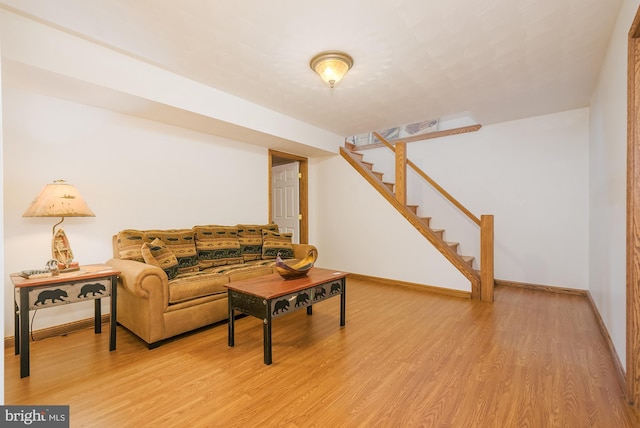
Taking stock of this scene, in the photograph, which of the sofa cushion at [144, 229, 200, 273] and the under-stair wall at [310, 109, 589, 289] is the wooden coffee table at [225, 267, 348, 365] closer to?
the sofa cushion at [144, 229, 200, 273]

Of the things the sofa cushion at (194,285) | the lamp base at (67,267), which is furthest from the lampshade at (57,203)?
the sofa cushion at (194,285)

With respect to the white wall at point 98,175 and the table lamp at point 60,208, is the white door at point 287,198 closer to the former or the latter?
the white wall at point 98,175

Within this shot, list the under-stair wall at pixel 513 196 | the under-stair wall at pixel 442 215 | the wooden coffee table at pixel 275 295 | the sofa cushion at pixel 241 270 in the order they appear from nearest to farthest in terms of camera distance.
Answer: the wooden coffee table at pixel 275 295 → the sofa cushion at pixel 241 270 → the under-stair wall at pixel 513 196 → the under-stair wall at pixel 442 215

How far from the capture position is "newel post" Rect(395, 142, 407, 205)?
4461 mm

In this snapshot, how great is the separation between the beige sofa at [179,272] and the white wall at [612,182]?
2995 millimetres

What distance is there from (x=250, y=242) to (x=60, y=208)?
199cm

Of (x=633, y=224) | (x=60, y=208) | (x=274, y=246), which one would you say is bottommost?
(x=274, y=246)

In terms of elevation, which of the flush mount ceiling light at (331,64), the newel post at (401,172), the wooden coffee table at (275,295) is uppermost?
the flush mount ceiling light at (331,64)

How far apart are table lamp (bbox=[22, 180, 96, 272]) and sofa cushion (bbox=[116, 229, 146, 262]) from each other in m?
0.42

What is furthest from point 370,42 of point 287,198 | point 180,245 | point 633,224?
point 287,198

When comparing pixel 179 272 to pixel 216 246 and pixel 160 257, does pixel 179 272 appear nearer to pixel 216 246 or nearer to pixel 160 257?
Result: pixel 160 257

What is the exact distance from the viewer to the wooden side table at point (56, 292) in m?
1.97

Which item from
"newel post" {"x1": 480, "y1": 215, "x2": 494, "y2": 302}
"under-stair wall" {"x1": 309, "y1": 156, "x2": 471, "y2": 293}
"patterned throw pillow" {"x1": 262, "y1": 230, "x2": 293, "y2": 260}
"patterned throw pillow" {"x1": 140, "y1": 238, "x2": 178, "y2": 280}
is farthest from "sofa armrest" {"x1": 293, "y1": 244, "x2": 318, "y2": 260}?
"newel post" {"x1": 480, "y1": 215, "x2": 494, "y2": 302}

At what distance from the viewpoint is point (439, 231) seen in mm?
4672
